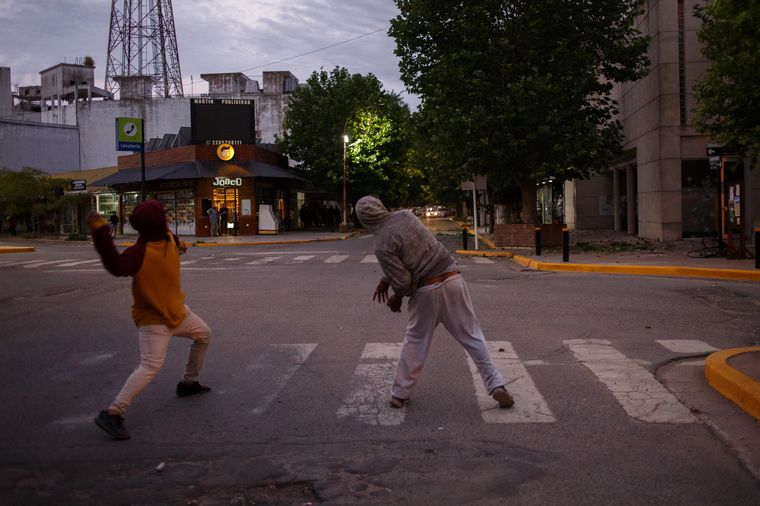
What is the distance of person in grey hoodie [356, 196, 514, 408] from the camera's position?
5484 millimetres

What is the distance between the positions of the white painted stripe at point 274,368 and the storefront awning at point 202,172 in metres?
34.5

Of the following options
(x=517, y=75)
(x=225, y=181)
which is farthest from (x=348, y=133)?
(x=517, y=75)

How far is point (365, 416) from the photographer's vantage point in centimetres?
550

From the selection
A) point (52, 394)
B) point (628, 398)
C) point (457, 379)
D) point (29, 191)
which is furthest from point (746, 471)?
point (29, 191)

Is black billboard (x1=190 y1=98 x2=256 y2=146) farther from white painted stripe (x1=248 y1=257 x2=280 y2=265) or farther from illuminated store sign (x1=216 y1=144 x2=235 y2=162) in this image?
white painted stripe (x1=248 y1=257 x2=280 y2=265)

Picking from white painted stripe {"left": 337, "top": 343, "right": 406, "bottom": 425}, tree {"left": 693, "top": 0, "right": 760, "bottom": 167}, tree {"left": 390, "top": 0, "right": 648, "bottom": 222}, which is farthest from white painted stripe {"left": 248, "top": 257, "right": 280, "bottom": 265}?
white painted stripe {"left": 337, "top": 343, "right": 406, "bottom": 425}

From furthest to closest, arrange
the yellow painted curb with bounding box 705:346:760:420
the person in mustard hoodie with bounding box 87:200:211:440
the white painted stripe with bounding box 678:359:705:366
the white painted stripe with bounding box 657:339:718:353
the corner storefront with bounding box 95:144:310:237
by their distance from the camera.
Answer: the corner storefront with bounding box 95:144:310:237, the white painted stripe with bounding box 657:339:718:353, the white painted stripe with bounding box 678:359:705:366, the yellow painted curb with bounding box 705:346:760:420, the person in mustard hoodie with bounding box 87:200:211:440

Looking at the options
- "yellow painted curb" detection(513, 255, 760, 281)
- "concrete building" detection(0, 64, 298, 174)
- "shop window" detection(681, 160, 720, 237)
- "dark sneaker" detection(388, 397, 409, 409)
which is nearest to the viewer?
"dark sneaker" detection(388, 397, 409, 409)

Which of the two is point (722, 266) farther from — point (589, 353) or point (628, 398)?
point (628, 398)

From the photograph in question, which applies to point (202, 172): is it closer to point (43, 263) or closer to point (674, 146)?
point (43, 263)

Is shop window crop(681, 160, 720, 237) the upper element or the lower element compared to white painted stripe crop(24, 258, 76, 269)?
upper

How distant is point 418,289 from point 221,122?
4116 cm

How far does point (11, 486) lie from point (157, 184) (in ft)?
140

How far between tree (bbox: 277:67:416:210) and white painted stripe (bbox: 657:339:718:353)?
41.4 metres
